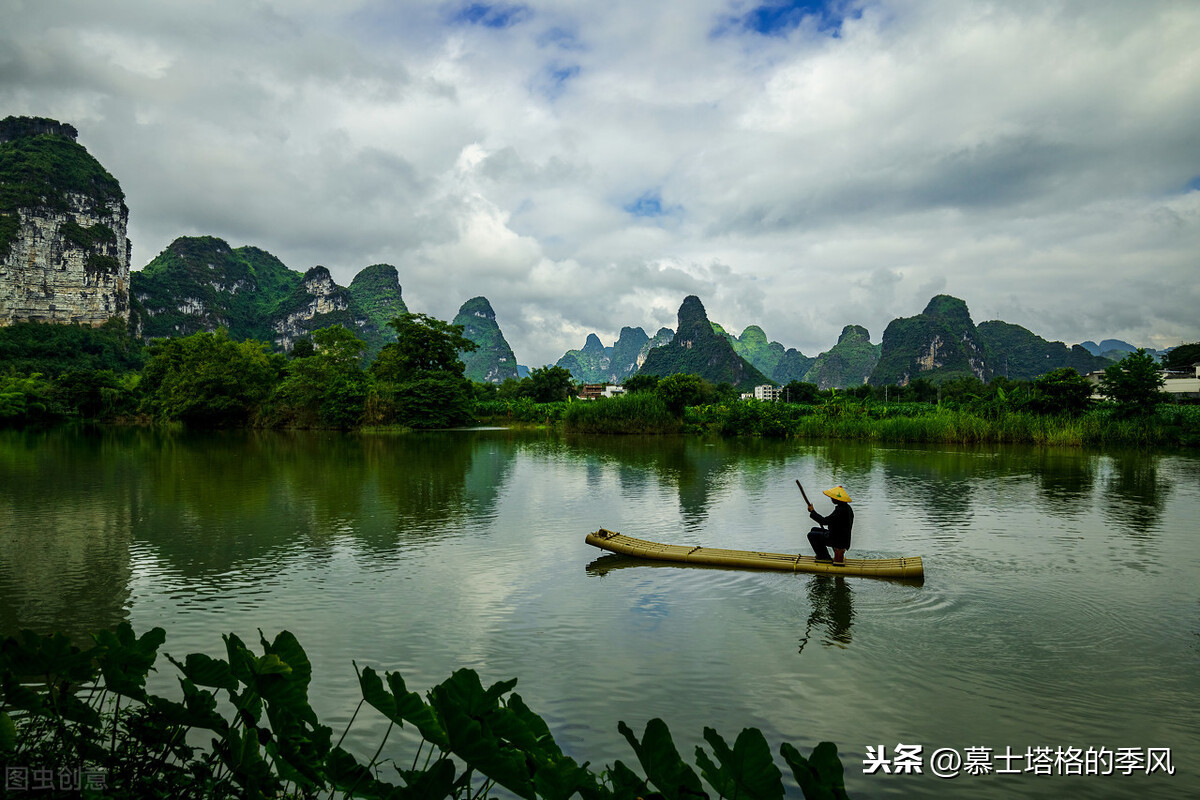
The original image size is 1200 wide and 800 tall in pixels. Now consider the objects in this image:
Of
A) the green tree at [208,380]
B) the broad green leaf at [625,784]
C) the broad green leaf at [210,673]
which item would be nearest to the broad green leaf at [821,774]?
the broad green leaf at [625,784]

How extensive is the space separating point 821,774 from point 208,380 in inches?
1734

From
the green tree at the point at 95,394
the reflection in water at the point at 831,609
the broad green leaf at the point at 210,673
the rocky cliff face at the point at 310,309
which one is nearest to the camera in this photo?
the broad green leaf at the point at 210,673

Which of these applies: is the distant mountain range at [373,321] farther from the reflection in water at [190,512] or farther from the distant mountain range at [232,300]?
the reflection in water at [190,512]

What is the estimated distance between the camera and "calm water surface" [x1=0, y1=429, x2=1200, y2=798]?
4.56m

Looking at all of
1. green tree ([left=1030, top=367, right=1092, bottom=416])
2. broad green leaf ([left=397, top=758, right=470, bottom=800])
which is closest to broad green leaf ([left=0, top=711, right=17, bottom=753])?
broad green leaf ([left=397, top=758, right=470, bottom=800])

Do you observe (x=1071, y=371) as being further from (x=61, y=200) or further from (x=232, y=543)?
(x=61, y=200)

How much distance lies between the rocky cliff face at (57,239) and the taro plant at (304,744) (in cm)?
9500

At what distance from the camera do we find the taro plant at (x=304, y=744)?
1606 millimetres

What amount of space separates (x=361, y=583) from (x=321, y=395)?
3351 centimetres

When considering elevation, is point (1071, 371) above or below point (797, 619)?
above

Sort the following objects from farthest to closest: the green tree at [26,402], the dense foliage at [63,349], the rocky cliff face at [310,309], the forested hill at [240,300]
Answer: the rocky cliff face at [310,309] < the forested hill at [240,300] < the dense foliage at [63,349] < the green tree at [26,402]

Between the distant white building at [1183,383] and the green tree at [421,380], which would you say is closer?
the green tree at [421,380]

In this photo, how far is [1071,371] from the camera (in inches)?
1096

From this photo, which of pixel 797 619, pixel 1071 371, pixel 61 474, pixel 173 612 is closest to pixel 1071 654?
pixel 797 619
